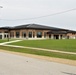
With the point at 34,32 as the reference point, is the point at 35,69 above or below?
above

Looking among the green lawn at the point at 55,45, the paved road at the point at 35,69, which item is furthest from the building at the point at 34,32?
the paved road at the point at 35,69

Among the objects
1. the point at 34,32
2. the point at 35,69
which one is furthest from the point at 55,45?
the point at 34,32

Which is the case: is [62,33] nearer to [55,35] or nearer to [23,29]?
[55,35]

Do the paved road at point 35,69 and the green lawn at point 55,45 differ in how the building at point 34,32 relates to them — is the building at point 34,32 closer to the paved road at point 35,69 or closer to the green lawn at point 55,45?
the green lawn at point 55,45

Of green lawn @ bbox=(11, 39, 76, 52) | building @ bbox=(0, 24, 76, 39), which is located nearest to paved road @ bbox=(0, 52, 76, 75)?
green lawn @ bbox=(11, 39, 76, 52)

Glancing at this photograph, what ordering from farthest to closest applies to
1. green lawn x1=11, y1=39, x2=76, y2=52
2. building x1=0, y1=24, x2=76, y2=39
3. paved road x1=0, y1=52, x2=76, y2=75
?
building x1=0, y1=24, x2=76, y2=39, green lawn x1=11, y1=39, x2=76, y2=52, paved road x1=0, y1=52, x2=76, y2=75

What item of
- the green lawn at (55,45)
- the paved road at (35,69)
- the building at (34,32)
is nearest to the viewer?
the paved road at (35,69)

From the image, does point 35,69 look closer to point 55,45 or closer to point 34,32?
point 55,45

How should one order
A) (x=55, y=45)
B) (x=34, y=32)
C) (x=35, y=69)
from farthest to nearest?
(x=34, y=32), (x=55, y=45), (x=35, y=69)

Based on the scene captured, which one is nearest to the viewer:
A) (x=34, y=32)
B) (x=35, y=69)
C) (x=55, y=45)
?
(x=35, y=69)

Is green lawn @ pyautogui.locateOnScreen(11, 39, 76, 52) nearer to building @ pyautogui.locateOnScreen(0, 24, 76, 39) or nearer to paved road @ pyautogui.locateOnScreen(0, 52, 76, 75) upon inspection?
paved road @ pyautogui.locateOnScreen(0, 52, 76, 75)

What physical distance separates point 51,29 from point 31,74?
8069 cm

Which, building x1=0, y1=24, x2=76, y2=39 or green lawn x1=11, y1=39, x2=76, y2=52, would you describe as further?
building x1=0, y1=24, x2=76, y2=39

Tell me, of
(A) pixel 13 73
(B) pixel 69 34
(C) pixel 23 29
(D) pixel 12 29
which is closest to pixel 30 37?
(C) pixel 23 29
